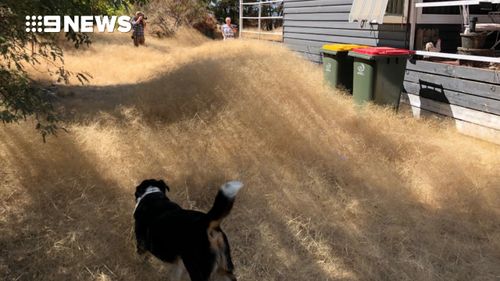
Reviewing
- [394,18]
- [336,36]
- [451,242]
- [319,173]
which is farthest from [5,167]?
[336,36]

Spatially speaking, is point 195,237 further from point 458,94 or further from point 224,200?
point 458,94

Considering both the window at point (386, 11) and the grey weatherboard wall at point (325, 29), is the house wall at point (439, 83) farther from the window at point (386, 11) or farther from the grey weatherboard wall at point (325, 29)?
the window at point (386, 11)

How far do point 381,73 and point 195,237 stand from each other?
519cm

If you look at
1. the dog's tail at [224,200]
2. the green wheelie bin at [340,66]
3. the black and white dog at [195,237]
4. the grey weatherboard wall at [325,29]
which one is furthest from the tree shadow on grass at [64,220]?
the grey weatherboard wall at [325,29]

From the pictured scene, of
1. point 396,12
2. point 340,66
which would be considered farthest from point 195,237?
point 396,12

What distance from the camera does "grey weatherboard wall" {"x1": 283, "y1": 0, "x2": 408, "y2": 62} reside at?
318 inches

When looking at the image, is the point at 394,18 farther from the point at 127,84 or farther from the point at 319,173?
the point at 127,84

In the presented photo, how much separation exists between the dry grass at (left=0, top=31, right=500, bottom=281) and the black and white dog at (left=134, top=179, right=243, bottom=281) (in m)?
0.46

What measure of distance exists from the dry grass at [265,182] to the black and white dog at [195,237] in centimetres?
46

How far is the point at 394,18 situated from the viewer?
24.2ft

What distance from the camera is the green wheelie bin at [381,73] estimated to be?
22.2 ft

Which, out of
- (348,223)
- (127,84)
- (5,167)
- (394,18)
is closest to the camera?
(348,223)

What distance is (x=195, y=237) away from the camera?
2.55 metres

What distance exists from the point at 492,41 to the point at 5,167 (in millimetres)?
8318
